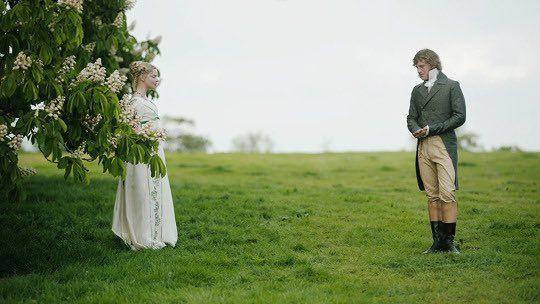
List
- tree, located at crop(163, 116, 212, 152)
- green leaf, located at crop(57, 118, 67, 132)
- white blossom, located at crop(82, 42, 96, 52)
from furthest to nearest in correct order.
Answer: tree, located at crop(163, 116, 212, 152), white blossom, located at crop(82, 42, 96, 52), green leaf, located at crop(57, 118, 67, 132)

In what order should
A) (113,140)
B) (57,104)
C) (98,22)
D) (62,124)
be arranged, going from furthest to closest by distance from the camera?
(98,22) → (113,140) → (57,104) → (62,124)

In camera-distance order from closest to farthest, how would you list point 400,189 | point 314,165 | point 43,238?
point 43,238 → point 400,189 → point 314,165

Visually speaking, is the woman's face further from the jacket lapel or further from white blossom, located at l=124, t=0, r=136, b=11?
the jacket lapel

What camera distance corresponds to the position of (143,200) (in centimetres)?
969

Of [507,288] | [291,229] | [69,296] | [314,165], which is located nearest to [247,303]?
[69,296]

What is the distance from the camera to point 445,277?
7.93m

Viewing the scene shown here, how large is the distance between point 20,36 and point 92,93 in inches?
57.4

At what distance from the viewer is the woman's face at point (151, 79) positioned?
386 inches

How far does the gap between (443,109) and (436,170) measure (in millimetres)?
991

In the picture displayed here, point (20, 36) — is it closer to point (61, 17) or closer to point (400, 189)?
point (61, 17)

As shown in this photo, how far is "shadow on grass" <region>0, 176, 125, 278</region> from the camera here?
930 cm

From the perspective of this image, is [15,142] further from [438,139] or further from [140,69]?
[438,139]

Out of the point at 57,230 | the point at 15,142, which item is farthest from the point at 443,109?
the point at 57,230

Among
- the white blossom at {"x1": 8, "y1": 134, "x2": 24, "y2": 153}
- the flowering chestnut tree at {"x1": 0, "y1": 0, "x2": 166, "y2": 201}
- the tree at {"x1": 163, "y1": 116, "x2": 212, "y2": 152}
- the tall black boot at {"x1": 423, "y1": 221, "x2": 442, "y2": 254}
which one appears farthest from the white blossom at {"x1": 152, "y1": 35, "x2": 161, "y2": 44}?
the tree at {"x1": 163, "y1": 116, "x2": 212, "y2": 152}
